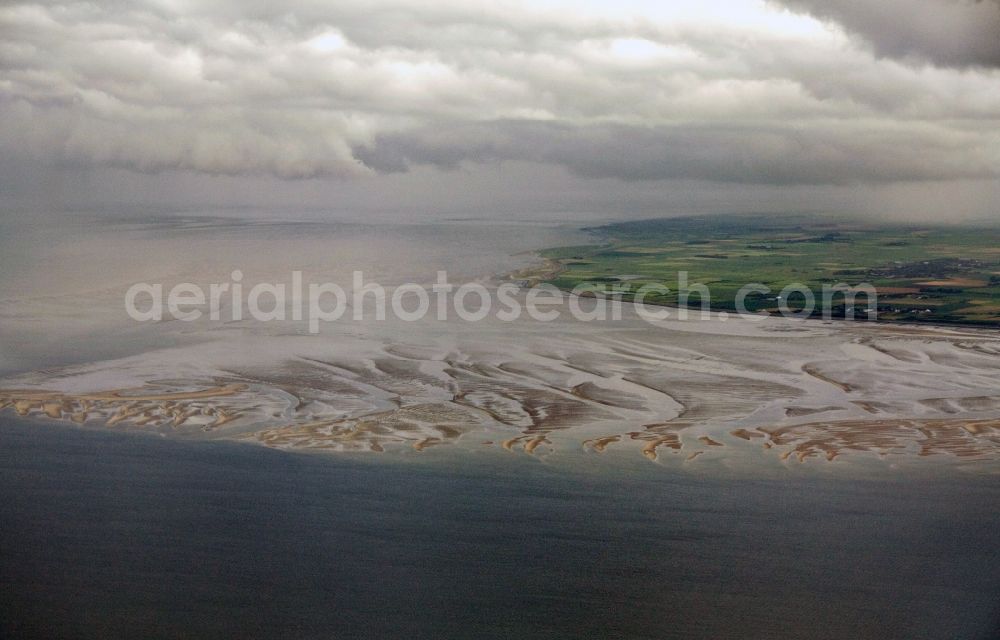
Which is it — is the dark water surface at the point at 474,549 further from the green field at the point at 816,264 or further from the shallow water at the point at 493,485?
the green field at the point at 816,264

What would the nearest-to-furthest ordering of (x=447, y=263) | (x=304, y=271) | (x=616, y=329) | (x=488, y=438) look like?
1. (x=488, y=438)
2. (x=616, y=329)
3. (x=304, y=271)
4. (x=447, y=263)

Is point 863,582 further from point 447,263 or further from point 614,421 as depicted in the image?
point 447,263

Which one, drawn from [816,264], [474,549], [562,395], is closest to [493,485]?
[474,549]

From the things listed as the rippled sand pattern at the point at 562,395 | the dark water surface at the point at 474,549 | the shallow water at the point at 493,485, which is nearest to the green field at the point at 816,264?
the shallow water at the point at 493,485

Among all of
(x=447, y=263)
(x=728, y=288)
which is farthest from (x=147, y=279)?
(x=728, y=288)

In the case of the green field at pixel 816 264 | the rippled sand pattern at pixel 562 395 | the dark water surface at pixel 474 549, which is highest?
the green field at pixel 816 264

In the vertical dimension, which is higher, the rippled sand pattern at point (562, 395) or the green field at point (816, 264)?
the green field at point (816, 264)

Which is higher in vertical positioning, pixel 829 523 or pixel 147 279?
pixel 147 279
